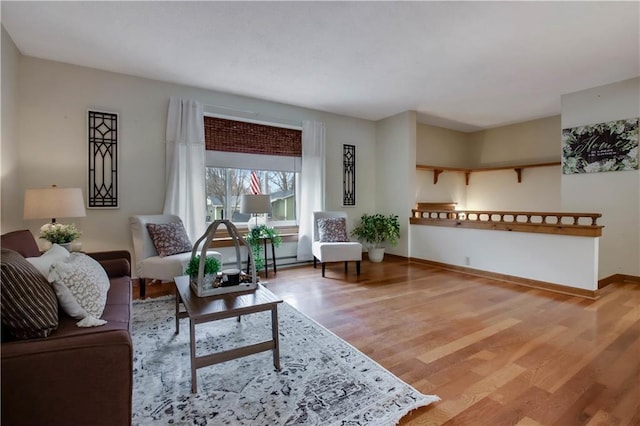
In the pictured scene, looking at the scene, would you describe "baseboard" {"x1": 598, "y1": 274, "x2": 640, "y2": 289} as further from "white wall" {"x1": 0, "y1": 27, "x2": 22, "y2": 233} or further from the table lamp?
"white wall" {"x1": 0, "y1": 27, "x2": 22, "y2": 233}

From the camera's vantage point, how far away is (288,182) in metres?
5.23

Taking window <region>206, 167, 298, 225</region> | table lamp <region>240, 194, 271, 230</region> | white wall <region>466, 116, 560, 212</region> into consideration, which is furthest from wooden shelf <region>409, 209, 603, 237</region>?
table lamp <region>240, 194, 271, 230</region>

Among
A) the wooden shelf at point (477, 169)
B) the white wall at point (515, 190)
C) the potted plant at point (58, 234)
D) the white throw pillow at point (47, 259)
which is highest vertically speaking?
the wooden shelf at point (477, 169)

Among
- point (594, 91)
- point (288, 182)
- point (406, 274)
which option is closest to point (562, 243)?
point (406, 274)

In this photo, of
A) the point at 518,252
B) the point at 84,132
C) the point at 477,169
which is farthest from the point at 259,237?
the point at 477,169

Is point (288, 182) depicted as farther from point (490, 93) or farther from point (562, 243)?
point (562, 243)

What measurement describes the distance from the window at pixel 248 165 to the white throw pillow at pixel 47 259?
8.31 ft

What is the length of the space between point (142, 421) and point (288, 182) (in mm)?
4043

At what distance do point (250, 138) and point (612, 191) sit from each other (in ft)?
16.6

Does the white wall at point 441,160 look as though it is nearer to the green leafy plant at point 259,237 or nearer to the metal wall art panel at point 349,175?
the metal wall art panel at point 349,175

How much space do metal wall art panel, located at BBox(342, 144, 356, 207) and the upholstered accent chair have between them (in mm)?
697

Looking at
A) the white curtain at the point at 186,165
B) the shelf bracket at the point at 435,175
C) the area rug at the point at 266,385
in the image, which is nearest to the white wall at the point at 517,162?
the shelf bracket at the point at 435,175

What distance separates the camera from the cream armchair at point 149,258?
3.30 metres

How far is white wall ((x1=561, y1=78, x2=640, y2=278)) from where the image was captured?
396 cm
